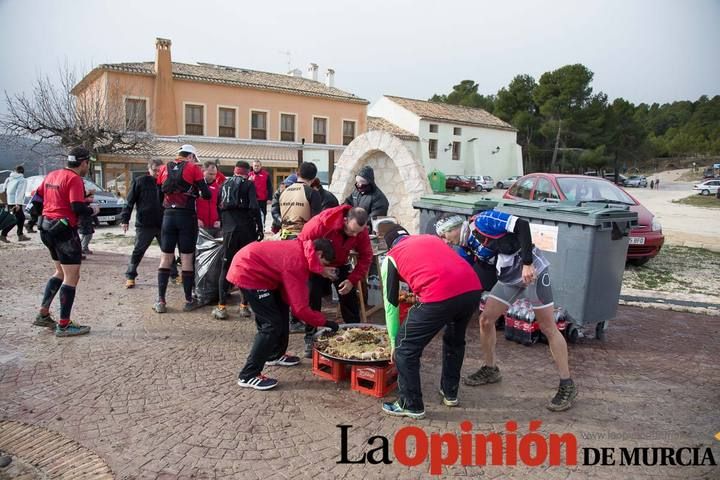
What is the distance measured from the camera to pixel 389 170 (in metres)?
10.8

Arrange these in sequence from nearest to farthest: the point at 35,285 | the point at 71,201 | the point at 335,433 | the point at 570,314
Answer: the point at 335,433
the point at 71,201
the point at 570,314
the point at 35,285

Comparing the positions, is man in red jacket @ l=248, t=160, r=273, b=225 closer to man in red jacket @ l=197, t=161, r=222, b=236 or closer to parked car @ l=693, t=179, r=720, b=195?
man in red jacket @ l=197, t=161, r=222, b=236

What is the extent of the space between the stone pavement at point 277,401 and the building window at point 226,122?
90.7 ft

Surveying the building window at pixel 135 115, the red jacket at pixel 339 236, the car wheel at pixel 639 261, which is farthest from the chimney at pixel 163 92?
the red jacket at pixel 339 236

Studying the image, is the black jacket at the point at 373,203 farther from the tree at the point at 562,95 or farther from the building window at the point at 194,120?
the tree at the point at 562,95

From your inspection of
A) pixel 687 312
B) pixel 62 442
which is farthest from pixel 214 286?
pixel 687 312

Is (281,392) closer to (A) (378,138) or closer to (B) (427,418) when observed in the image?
(B) (427,418)

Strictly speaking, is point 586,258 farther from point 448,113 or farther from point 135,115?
point 448,113

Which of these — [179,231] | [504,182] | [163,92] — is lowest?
[179,231]

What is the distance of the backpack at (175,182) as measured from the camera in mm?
5852

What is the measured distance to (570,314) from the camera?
17.7 ft

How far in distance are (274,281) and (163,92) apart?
2878 cm

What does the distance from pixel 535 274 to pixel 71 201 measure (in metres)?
4.47

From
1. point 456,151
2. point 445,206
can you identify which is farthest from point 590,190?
point 456,151
